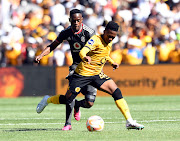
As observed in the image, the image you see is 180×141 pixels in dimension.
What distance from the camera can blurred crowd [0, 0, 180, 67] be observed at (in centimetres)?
2105

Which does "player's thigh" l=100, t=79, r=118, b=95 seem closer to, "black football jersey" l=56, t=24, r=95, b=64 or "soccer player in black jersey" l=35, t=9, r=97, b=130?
"soccer player in black jersey" l=35, t=9, r=97, b=130

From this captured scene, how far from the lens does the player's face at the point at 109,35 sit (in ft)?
30.0

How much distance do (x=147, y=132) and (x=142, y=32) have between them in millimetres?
13707

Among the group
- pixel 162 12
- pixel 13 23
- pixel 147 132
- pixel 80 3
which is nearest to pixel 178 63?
pixel 162 12

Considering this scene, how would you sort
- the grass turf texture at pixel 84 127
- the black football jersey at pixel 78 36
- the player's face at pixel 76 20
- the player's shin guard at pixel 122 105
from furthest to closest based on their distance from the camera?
the black football jersey at pixel 78 36, the player's face at pixel 76 20, the player's shin guard at pixel 122 105, the grass turf texture at pixel 84 127

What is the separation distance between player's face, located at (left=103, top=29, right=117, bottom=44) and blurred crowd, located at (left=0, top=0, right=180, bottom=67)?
11468mm

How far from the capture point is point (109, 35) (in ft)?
30.1

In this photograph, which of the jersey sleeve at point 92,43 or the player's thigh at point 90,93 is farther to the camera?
the player's thigh at point 90,93

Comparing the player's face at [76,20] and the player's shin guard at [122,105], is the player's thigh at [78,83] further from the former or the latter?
the player's face at [76,20]

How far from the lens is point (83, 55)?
29.1 feet

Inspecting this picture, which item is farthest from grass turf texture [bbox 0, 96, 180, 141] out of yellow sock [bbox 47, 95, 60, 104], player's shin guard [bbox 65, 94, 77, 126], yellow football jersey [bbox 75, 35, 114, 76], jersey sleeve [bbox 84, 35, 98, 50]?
jersey sleeve [bbox 84, 35, 98, 50]

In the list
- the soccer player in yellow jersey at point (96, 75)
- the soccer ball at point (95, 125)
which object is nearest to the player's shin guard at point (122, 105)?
→ the soccer player in yellow jersey at point (96, 75)

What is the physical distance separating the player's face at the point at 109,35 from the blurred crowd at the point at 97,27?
37.6ft

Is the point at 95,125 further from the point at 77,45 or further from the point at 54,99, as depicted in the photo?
the point at 77,45
